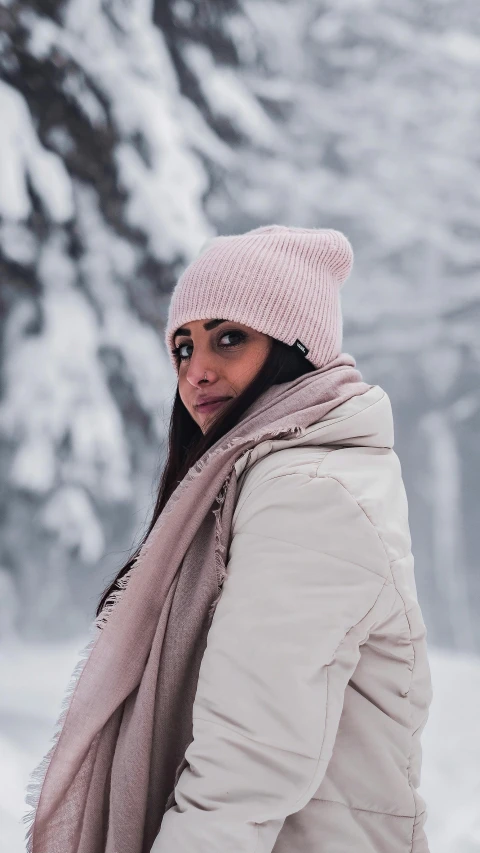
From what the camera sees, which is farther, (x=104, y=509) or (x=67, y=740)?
(x=104, y=509)

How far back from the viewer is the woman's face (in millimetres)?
1121

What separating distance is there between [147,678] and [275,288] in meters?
0.56

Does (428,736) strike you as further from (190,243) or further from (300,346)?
(190,243)

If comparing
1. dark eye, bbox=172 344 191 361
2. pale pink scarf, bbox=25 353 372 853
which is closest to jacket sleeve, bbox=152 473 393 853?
pale pink scarf, bbox=25 353 372 853

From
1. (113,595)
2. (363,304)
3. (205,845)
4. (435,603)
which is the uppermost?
(363,304)

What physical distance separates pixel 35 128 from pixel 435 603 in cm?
198

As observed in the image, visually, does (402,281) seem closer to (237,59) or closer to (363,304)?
(363,304)

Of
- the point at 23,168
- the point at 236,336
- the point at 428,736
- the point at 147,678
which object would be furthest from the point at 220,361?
the point at 428,736

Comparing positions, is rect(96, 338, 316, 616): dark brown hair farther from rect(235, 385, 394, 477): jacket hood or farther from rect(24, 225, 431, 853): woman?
rect(235, 385, 394, 477): jacket hood

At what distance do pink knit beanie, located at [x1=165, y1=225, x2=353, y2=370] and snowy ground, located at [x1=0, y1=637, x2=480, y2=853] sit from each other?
1.30 meters

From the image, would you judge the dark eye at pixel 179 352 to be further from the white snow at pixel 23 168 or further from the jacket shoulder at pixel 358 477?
the white snow at pixel 23 168

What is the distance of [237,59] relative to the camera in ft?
8.77

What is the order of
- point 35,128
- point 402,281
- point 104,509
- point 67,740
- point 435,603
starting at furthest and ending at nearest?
point 402,281 < point 435,603 < point 104,509 < point 35,128 < point 67,740

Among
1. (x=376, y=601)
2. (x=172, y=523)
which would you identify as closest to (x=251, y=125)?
(x=172, y=523)
